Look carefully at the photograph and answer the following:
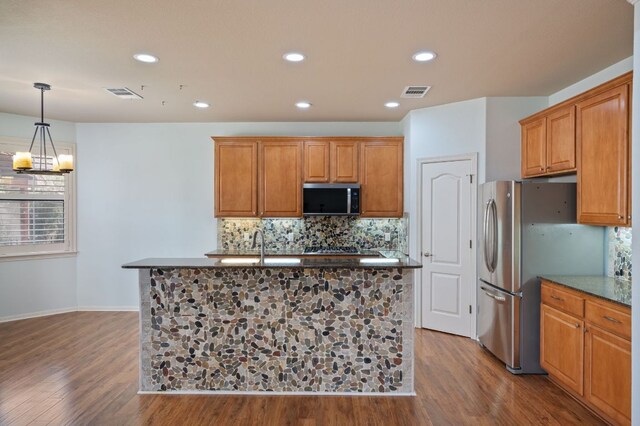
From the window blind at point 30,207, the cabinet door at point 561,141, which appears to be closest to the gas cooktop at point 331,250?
the cabinet door at point 561,141

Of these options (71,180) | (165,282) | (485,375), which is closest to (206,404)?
(165,282)

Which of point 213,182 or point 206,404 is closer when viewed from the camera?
point 206,404

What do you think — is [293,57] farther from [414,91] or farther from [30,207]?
[30,207]

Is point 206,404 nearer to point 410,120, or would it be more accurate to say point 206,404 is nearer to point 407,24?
point 407,24

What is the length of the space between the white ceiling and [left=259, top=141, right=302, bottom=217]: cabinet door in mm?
845

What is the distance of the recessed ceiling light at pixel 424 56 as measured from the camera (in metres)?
3.12

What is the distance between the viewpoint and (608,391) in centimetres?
258

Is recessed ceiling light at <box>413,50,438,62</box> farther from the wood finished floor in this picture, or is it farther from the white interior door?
the wood finished floor

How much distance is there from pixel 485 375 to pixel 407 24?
3.05 metres

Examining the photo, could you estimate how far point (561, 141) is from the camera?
3502mm

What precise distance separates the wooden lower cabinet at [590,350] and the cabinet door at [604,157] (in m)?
0.67

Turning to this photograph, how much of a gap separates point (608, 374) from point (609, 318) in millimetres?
379

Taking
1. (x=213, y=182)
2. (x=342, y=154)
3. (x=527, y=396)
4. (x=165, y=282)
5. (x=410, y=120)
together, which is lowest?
(x=527, y=396)

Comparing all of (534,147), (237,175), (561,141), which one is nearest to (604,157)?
(561,141)
